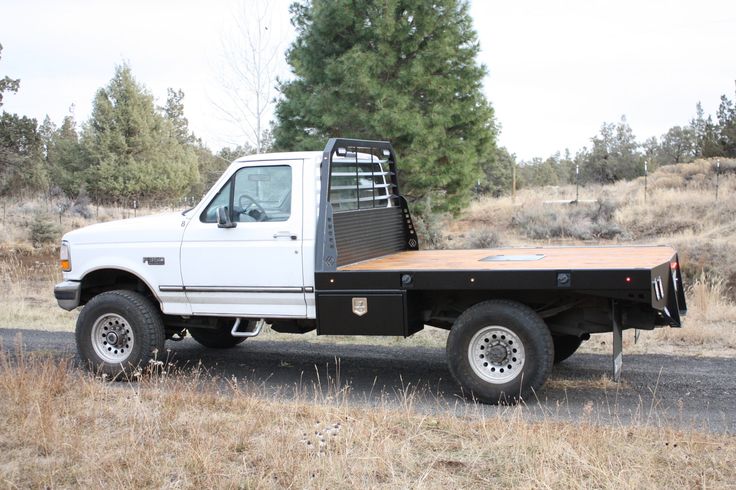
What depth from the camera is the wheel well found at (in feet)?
27.0

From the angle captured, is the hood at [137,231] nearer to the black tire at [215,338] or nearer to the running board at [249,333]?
the running board at [249,333]

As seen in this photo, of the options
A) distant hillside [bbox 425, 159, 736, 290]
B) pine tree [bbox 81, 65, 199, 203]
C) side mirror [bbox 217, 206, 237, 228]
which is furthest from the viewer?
pine tree [bbox 81, 65, 199, 203]

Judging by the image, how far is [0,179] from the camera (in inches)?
1297

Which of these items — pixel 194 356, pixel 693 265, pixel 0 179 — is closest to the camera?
pixel 194 356

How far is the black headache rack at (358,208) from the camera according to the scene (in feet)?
23.3

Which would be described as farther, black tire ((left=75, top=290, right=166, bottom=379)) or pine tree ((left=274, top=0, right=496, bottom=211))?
pine tree ((left=274, top=0, right=496, bottom=211))

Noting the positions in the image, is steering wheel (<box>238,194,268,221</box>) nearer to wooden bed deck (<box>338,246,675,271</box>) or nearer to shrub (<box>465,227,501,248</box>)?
wooden bed deck (<box>338,246,675,271</box>)

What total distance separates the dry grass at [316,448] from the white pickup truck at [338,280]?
79 cm

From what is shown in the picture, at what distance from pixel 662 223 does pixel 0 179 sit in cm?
2610

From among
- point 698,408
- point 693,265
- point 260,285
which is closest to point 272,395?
point 260,285

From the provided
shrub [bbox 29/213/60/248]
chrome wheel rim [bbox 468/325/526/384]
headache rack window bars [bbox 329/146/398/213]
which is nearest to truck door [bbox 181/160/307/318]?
headache rack window bars [bbox 329/146/398/213]

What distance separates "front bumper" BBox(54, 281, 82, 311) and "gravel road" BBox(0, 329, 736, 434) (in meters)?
1.24

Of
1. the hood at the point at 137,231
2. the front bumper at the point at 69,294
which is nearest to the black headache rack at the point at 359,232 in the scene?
the hood at the point at 137,231

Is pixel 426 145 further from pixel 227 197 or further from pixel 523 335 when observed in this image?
pixel 523 335
